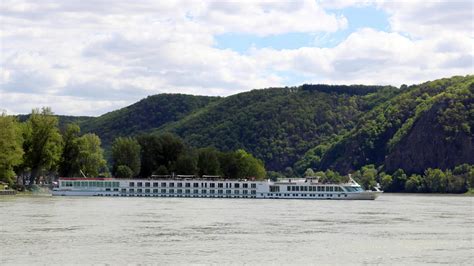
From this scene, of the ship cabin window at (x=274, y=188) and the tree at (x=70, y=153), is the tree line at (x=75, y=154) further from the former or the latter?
the ship cabin window at (x=274, y=188)

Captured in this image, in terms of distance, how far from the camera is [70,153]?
17125cm

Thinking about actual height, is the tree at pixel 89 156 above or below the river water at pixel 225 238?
above

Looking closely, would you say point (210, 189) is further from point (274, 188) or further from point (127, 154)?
point (127, 154)

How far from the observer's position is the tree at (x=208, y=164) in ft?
629

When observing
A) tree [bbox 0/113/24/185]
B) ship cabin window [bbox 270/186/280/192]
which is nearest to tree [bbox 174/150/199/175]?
ship cabin window [bbox 270/186/280/192]

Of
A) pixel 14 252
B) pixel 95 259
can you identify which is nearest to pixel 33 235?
pixel 14 252

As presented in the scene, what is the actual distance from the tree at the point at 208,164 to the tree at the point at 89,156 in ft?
86.6

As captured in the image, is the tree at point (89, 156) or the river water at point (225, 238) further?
the tree at point (89, 156)

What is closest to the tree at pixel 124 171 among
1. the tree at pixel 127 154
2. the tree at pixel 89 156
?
the tree at pixel 127 154

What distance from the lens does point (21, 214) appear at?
302ft

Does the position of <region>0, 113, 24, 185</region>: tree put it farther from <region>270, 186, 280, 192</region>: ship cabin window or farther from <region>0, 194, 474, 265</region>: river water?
<region>270, 186, 280, 192</region>: ship cabin window

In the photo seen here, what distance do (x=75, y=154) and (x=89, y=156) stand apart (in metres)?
2.83

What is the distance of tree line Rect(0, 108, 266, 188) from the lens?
480 ft

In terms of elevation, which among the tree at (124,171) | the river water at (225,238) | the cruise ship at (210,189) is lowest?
the river water at (225,238)
